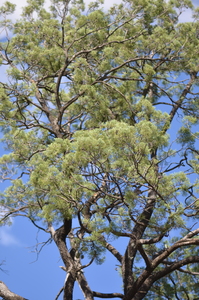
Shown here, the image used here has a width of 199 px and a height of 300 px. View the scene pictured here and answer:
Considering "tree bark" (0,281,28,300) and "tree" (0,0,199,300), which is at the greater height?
"tree" (0,0,199,300)

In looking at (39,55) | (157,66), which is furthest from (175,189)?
(39,55)

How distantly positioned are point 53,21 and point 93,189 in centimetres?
234

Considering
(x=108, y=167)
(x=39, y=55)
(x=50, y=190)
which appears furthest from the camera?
(x=39, y=55)

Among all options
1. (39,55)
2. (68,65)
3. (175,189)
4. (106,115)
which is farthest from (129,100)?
(175,189)

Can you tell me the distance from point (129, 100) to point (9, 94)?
1356mm

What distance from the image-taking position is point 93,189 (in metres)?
3.91

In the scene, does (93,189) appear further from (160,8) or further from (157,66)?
(160,8)

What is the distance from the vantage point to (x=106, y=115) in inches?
200

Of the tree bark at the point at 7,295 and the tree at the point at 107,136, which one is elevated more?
the tree at the point at 107,136

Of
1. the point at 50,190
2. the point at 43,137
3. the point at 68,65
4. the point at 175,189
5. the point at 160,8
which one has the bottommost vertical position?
the point at 50,190

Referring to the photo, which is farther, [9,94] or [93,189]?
[9,94]

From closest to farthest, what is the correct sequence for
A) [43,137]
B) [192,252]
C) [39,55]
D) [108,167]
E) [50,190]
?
[108,167], [50,190], [192,252], [39,55], [43,137]

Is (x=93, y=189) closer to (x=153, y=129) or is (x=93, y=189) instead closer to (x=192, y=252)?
(x=153, y=129)

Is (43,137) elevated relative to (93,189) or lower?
elevated
